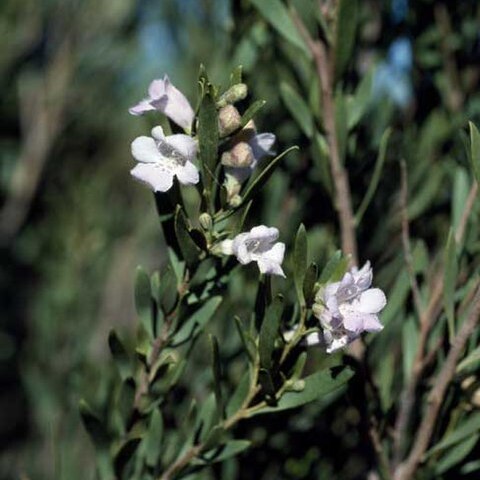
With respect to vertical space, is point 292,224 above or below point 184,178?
below

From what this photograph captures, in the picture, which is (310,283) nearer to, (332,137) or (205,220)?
(205,220)

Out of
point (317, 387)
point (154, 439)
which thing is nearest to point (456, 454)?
point (317, 387)

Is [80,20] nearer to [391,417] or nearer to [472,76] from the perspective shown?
[472,76]

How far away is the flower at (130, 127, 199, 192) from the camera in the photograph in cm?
51

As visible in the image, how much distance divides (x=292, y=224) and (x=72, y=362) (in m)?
0.56

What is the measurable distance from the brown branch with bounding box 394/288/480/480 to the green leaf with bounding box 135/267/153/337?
25 centimetres

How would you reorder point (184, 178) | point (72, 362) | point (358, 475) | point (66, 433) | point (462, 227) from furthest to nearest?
point (72, 362), point (66, 433), point (358, 475), point (462, 227), point (184, 178)

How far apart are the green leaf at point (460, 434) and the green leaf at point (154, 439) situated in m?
0.23

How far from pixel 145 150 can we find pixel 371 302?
0.21m

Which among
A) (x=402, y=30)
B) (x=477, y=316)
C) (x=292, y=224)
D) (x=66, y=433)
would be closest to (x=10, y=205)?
(x=66, y=433)

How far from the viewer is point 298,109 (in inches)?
28.7

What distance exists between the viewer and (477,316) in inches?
21.4

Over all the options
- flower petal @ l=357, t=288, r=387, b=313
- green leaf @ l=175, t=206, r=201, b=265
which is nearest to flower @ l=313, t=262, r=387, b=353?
flower petal @ l=357, t=288, r=387, b=313

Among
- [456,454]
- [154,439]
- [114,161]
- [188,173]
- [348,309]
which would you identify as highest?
[188,173]
